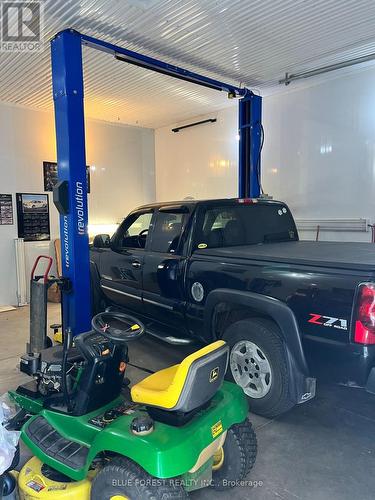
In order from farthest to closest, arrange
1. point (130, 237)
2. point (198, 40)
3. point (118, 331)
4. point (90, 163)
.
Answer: point (90, 163)
point (130, 237)
point (198, 40)
point (118, 331)

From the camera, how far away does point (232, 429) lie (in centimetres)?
200

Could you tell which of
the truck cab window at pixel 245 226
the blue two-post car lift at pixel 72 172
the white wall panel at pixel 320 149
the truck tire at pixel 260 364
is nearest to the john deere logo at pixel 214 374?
the truck tire at pixel 260 364

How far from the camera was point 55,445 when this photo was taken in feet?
6.61

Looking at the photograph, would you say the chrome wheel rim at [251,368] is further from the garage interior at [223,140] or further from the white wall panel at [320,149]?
the white wall panel at [320,149]

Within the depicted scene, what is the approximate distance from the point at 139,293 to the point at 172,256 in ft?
2.40

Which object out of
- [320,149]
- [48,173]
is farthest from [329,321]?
[48,173]

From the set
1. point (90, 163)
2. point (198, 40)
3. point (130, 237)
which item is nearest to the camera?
point (198, 40)

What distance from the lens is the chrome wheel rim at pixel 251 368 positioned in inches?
108

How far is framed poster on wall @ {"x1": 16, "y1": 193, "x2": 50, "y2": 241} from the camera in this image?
663cm

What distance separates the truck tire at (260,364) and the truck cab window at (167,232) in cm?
101

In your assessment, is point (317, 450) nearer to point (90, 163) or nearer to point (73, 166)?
point (73, 166)

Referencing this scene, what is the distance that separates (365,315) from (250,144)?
14.0 ft

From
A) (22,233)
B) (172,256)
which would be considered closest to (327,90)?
(172,256)

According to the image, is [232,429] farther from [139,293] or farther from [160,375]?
[139,293]
